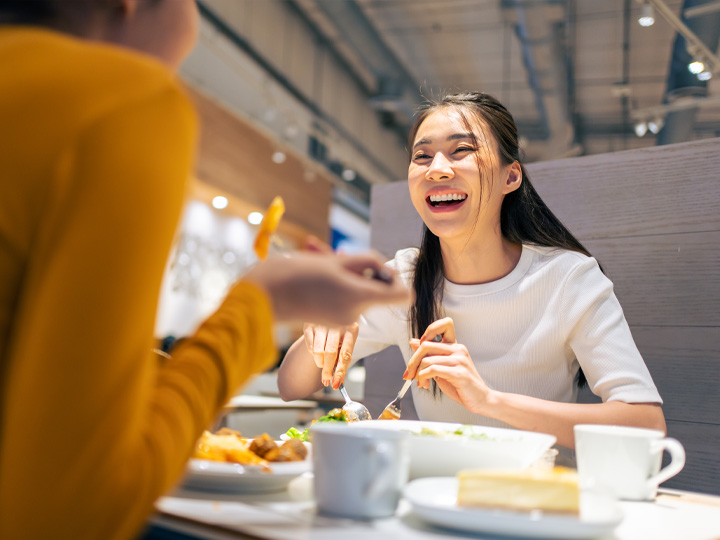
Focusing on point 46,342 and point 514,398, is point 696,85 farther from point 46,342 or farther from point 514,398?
point 46,342

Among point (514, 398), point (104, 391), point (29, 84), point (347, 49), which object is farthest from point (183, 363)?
point (347, 49)

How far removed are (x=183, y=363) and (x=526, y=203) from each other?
135 cm

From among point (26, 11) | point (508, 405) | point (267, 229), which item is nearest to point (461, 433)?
point (508, 405)

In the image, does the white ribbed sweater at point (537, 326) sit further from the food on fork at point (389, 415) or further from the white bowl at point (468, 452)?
the white bowl at point (468, 452)

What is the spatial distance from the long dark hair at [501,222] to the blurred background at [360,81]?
3.22 metres

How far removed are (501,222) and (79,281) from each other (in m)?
1.43

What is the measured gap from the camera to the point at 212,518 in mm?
660

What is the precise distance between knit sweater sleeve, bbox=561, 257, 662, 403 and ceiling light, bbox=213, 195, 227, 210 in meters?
4.97

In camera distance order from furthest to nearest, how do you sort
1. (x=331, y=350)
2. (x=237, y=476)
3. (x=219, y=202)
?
(x=219, y=202)
(x=331, y=350)
(x=237, y=476)

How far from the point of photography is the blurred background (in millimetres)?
5637

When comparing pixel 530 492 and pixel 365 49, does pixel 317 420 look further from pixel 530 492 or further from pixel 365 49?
pixel 365 49

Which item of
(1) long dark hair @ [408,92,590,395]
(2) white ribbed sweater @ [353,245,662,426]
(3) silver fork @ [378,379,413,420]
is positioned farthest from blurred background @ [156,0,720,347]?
(3) silver fork @ [378,379,413,420]

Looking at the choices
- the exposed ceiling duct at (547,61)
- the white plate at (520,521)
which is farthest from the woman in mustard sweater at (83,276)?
the exposed ceiling duct at (547,61)

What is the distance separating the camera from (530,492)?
65 centimetres
